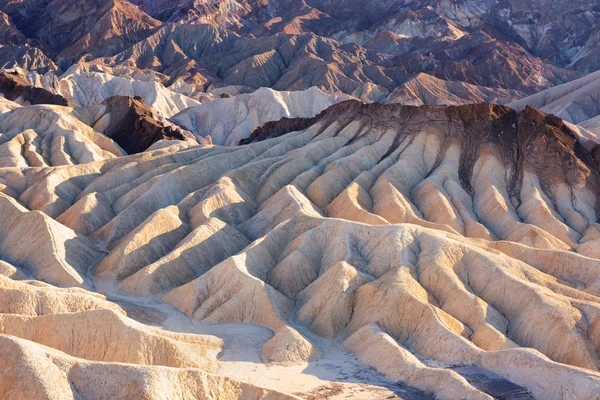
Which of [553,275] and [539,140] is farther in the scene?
[539,140]

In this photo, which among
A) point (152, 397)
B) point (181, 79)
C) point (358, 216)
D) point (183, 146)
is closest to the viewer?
point (152, 397)

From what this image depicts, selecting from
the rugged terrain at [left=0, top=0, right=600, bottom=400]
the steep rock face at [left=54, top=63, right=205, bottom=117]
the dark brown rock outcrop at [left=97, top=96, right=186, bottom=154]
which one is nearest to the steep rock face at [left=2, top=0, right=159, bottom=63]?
the steep rock face at [left=54, top=63, right=205, bottom=117]

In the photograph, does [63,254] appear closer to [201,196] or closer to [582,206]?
[201,196]

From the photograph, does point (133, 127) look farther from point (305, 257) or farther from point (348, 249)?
point (348, 249)

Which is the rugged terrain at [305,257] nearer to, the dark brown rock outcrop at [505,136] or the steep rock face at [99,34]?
the dark brown rock outcrop at [505,136]

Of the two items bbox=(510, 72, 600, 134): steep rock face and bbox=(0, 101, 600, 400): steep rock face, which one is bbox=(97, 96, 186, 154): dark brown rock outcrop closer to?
bbox=(0, 101, 600, 400): steep rock face

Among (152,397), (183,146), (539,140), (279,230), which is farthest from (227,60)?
(152,397)

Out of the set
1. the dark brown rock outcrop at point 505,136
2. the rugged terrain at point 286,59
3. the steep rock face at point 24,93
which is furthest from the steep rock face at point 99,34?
the dark brown rock outcrop at point 505,136

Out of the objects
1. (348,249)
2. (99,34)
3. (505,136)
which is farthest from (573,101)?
(99,34)
